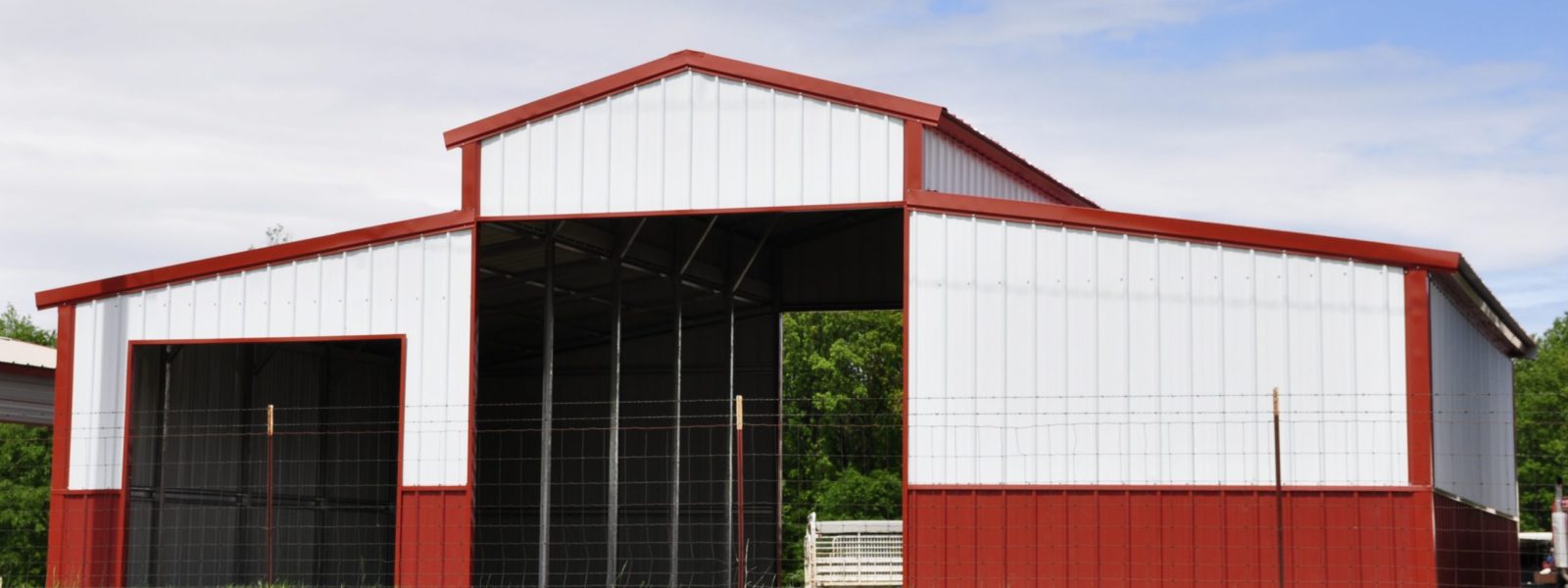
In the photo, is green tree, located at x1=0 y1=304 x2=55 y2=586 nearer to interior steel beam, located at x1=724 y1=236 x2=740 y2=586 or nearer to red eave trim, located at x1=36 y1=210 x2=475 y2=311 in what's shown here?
interior steel beam, located at x1=724 y1=236 x2=740 y2=586

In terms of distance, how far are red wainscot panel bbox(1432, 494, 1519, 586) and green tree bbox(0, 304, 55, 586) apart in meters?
52.2

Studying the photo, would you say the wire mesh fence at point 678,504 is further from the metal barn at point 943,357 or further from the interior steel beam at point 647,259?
the interior steel beam at point 647,259

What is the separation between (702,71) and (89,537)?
12.1 meters

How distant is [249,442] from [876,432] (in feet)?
142

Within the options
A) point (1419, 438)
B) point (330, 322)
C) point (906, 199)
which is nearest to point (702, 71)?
point (906, 199)

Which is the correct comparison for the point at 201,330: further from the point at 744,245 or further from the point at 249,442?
the point at 744,245

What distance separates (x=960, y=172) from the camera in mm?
25781

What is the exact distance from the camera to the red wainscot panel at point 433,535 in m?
24.5

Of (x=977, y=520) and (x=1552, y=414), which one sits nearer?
(x=977, y=520)

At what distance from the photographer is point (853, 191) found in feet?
77.2

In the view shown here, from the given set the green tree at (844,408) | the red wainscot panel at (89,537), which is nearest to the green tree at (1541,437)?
the green tree at (844,408)

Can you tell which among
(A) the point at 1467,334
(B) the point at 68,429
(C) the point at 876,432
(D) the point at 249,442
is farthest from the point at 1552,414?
(B) the point at 68,429

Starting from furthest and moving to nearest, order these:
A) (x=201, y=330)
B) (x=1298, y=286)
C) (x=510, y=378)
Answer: (x=510, y=378) → (x=201, y=330) → (x=1298, y=286)

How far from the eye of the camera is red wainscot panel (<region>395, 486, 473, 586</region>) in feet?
80.5
